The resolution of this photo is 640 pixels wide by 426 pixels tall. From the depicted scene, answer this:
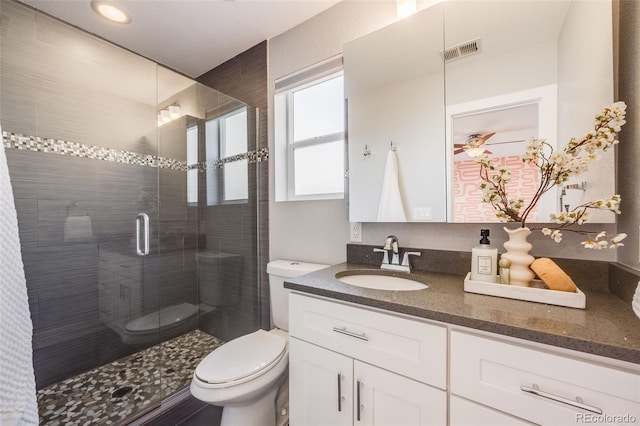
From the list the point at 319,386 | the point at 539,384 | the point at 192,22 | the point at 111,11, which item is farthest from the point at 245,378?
the point at 111,11

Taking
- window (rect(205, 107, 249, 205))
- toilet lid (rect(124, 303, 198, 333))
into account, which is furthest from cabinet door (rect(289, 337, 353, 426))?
toilet lid (rect(124, 303, 198, 333))

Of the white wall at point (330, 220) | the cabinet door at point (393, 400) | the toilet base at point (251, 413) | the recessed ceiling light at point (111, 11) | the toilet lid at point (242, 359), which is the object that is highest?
the recessed ceiling light at point (111, 11)

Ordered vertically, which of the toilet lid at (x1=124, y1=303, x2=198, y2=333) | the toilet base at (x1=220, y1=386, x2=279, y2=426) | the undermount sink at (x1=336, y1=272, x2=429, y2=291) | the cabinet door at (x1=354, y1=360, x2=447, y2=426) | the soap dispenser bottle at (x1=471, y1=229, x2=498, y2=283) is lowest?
the toilet base at (x1=220, y1=386, x2=279, y2=426)

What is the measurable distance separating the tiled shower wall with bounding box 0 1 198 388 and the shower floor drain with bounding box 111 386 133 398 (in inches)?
12.6

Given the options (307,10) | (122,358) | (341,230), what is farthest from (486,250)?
(122,358)

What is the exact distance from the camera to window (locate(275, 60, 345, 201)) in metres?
1.66

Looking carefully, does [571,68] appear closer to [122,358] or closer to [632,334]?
[632,334]

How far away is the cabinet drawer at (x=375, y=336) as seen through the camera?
2.38 feet

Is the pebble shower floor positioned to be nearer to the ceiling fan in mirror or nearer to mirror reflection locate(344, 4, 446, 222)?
mirror reflection locate(344, 4, 446, 222)

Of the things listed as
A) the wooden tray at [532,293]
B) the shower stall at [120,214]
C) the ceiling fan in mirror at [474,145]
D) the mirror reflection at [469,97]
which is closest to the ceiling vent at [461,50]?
the mirror reflection at [469,97]

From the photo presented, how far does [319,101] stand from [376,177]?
748 millimetres

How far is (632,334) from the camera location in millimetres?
566

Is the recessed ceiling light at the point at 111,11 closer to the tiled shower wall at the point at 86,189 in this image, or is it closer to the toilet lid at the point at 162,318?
the tiled shower wall at the point at 86,189

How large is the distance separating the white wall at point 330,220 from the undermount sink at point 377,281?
0.65 ft
